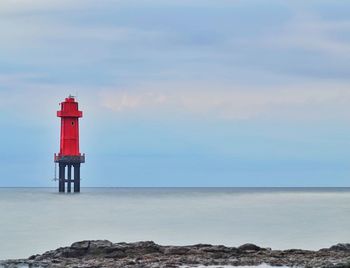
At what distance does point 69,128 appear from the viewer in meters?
102

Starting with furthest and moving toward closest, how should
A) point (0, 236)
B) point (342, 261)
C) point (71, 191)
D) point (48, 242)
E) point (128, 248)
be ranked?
point (71, 191), point (0, 236), point (48, 242), point (128, 248), point (342, 261)

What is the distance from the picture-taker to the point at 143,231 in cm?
5781

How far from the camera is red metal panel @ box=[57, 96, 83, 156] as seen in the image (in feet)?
333

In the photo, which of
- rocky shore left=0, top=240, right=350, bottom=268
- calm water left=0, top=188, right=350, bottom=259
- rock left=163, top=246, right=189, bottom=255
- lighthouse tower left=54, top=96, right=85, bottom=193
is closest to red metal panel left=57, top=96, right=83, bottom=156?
lighthouse tower left=54, top=96, right=85, bottom=193

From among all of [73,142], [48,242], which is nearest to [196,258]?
[48,242]

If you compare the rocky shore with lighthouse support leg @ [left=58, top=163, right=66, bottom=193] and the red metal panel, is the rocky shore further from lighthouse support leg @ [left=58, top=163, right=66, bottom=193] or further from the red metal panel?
lighthouse support leg @ [left=58, top=163, right=66, bottom=193]

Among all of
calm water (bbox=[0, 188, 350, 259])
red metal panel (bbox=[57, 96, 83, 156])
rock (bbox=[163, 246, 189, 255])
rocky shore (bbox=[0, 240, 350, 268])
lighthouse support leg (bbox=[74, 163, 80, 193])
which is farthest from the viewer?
lighthouse support leg (bbox=[74, 163, 80, 193])

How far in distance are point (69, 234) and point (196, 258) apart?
1052 inches

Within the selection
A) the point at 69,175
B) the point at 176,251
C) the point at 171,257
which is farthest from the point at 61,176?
the point at 171,257

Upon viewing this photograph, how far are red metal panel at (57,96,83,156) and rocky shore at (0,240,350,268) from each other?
69.1 metres

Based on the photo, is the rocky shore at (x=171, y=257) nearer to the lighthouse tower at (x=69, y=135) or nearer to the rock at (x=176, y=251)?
the rock at (x=176, y=251)

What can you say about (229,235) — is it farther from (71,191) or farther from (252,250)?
(71,191)

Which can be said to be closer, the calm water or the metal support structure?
the calm water

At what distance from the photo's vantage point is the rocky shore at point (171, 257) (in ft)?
95.2
